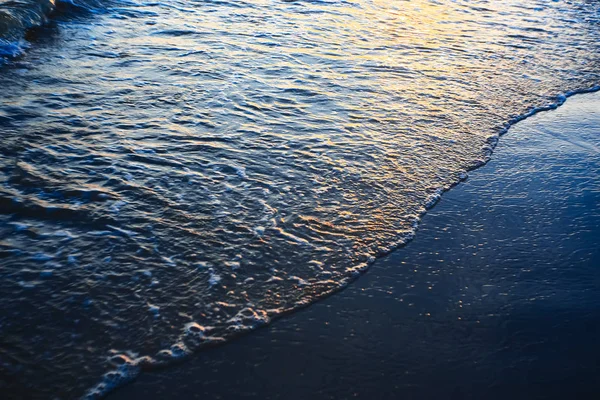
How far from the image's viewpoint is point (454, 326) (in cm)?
298

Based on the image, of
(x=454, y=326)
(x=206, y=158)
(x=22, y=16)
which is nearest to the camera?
(x=454, y=326)

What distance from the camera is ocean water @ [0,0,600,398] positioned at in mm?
2885

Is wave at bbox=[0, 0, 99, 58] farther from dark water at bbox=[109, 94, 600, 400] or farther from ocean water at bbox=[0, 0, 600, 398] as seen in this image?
dark water at bbox=[109, 94, 600, 400]

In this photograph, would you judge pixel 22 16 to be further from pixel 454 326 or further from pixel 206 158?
pixel 454 326

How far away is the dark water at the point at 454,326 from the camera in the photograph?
2588 millimetres

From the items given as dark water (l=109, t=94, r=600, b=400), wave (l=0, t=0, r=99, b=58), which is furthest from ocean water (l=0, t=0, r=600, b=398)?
dark water (l=109, t=94, r=600, b=400)

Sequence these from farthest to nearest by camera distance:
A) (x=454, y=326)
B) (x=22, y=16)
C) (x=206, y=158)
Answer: (x=22, y=16), (x=206, y=158), (x=454, y=326)

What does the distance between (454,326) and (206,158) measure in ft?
7.79

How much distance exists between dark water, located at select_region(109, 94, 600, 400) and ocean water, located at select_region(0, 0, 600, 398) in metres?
0.16

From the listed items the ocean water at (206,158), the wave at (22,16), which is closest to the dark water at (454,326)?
the ocean water at (206,158)

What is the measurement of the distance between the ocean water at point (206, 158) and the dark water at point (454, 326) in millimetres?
162

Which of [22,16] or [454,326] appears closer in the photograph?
[454,326]

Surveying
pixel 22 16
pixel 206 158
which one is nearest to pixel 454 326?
pixel 206 158

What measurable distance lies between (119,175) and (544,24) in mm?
8530
